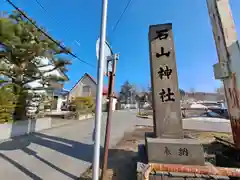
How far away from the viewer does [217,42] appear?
12.6 feet

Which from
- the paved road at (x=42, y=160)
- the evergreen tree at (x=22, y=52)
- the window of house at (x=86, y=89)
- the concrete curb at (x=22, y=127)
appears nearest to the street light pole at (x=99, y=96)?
the paved road at (x=42, y=160)

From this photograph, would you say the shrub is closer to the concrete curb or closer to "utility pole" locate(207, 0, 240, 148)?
the concrete curb

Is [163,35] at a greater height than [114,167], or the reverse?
[163,35]

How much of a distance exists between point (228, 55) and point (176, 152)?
2787 millimetres

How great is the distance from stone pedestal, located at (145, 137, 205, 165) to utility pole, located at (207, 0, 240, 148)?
1.75 meters

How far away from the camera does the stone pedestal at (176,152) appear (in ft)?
8.81

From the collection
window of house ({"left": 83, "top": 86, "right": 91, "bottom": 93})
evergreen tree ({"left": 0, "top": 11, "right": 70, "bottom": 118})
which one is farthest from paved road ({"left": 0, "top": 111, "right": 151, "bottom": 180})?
window of house ({"left": 83, "top": 86, "right": 91, "bottom": 93})

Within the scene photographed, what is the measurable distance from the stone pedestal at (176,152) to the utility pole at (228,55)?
175 cm

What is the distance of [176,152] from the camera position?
9.00ft

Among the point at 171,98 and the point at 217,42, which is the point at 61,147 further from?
the point at 217,42

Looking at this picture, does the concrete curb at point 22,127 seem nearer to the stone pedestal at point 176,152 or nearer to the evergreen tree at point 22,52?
the evergreen tree at point 22,52

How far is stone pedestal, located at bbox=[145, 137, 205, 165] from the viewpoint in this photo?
2686 mm

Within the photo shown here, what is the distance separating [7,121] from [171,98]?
6731 mm

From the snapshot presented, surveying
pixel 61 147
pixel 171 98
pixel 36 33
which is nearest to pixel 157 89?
pixel 171 98
